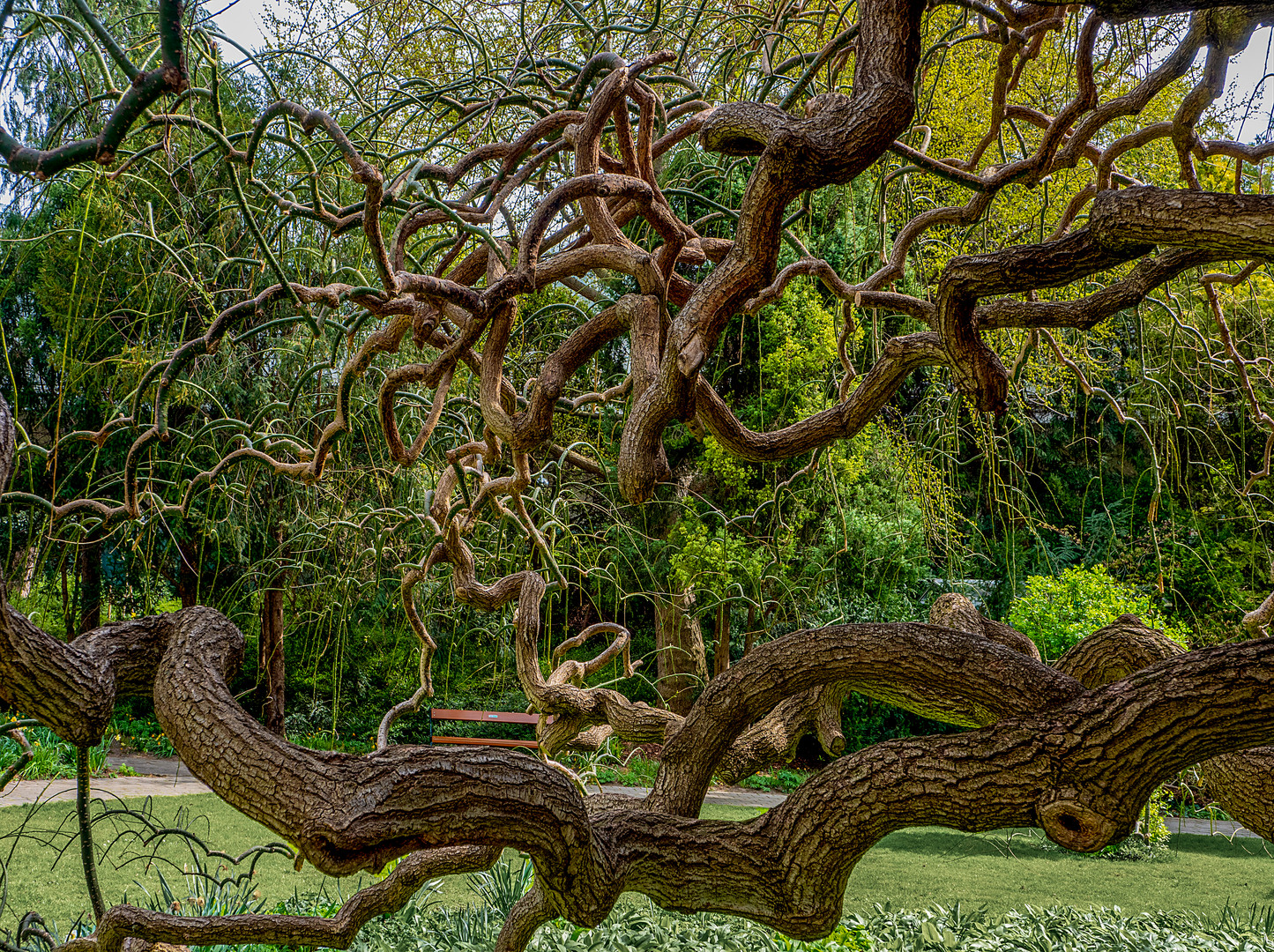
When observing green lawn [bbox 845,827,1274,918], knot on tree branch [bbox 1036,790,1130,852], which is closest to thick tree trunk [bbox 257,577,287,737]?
green lawn [bbox 845,827,1274,918]

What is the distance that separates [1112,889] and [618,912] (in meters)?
2.75

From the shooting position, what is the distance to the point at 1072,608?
576cm

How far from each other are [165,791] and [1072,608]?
5.98 metres

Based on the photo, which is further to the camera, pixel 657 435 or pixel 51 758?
pixel 51 758

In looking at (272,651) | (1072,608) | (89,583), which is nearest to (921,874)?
(1072,608)

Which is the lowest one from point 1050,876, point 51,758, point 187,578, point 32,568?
point 1050,876

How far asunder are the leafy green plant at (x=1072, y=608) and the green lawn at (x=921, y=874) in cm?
125

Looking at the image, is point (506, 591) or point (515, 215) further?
point (515, 215)

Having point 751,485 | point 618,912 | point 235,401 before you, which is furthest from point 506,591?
point 751,485

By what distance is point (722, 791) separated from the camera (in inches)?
289

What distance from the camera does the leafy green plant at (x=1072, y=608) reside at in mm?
5590

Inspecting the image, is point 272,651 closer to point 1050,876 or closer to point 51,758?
point 51,758

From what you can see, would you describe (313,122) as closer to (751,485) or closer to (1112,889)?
(1112,889)

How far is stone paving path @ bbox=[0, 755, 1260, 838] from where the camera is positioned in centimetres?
596
